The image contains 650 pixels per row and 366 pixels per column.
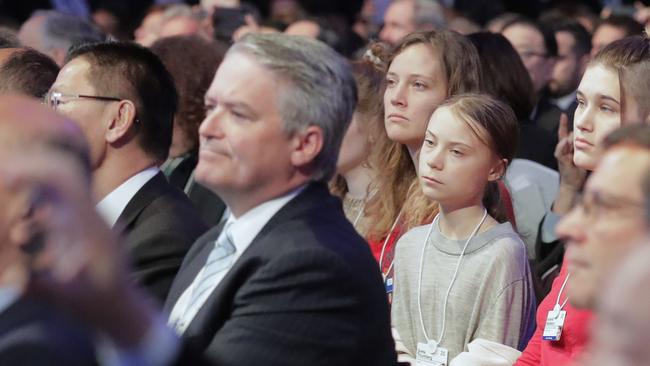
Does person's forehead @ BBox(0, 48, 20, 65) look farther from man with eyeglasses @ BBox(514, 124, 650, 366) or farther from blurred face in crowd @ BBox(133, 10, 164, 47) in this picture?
blurred face in crowd @ BBox(133, 10, 164, 47)

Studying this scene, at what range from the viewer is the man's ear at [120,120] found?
4066 mm

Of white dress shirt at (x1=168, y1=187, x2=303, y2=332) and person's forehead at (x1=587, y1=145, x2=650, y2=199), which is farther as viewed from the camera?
white dress shirt at (x1=168, y1=187, x2=303, y2=332)

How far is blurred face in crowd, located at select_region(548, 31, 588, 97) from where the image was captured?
8.20 metres

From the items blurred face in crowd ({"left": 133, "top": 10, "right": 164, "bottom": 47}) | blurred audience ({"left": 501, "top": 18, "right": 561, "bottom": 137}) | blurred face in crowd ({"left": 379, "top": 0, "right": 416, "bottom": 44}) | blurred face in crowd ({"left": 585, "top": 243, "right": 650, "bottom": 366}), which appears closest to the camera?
blurred face in crowd ({"left": 585, "top": 243, "right": 650, "bottom": 366})

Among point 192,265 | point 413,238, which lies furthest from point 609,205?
point 413,238

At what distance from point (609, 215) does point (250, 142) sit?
3.27 ft

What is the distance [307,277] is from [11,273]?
761 millimetres

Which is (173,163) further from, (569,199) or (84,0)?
(84,0)

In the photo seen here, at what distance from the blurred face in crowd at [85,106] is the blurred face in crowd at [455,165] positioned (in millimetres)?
1050

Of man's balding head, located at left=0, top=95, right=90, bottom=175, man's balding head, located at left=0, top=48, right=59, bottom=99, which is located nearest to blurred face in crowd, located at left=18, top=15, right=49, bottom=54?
man's balding head, located at left=0, top=48, right=59, bottom=99

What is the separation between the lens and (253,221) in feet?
9.84

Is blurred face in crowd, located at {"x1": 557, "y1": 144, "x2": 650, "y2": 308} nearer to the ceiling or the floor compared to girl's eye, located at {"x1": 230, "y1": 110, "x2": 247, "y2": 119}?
nearer to the ceiling

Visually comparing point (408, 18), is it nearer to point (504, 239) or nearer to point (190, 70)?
point (190, 70)

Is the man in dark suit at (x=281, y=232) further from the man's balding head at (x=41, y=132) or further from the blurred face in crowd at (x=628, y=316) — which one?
the blurred face in crowd at (x=628, y=316)
